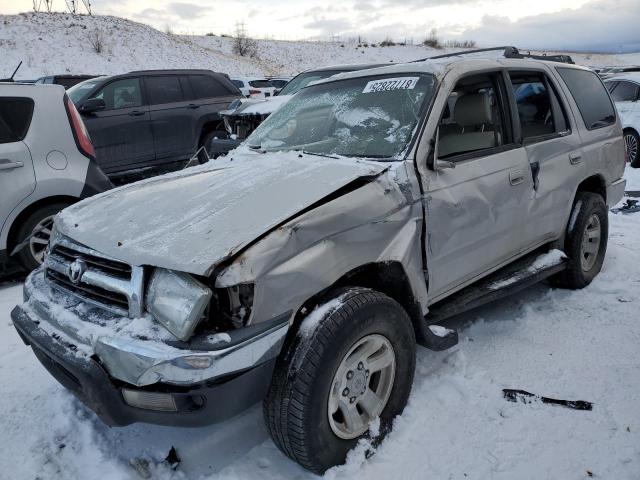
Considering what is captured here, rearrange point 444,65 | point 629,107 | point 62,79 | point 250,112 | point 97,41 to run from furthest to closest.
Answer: point 97,41, point 62,79, point 629,107, point 250,112, point 444,65

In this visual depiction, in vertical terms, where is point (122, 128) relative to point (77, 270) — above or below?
below

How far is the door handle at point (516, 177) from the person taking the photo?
3.23 meters

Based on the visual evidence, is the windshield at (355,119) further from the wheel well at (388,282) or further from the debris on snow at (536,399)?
the debris on snow at (536,399)

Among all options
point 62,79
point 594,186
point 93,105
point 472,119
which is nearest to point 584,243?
point 594,186

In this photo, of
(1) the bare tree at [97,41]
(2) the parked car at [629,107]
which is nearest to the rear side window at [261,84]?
(2) the parked car at [629,107]

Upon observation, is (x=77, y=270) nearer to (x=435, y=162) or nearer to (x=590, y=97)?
(x=435, y=162)

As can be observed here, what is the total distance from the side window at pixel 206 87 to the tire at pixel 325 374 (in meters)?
7.52

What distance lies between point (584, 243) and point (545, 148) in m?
1.09

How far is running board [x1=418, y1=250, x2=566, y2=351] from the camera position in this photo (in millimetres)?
2729

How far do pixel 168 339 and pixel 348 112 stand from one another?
1.87m

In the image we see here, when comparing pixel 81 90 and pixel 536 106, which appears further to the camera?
pixel 81 90

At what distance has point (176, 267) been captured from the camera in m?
1.96

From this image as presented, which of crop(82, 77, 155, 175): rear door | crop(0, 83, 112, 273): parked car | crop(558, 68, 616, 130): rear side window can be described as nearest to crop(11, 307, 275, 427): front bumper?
crop(0, 83, 112, 273): parked car

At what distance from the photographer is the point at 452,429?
2586mm
